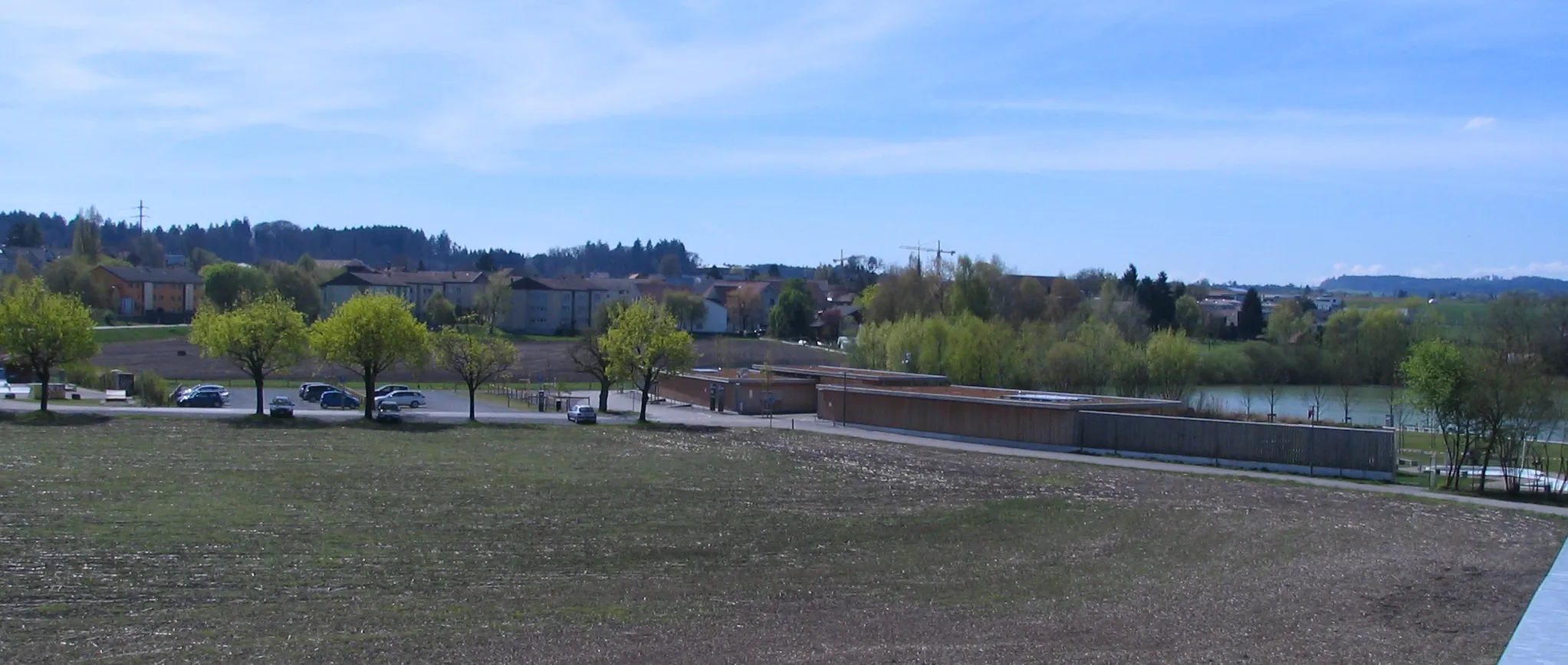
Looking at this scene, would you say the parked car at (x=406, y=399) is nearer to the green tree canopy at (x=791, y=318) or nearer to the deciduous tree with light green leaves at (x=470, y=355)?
the deciduous tree with light green leaves at (x=470, y=355)

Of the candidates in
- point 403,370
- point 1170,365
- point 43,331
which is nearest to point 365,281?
point 403,370

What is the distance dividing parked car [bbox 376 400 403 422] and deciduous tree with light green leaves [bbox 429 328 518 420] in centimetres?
318

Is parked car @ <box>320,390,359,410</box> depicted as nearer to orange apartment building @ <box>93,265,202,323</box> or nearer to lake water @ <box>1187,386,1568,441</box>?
lake water @ <box>1187,386,1568,441</box>

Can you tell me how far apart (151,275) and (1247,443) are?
116302mm

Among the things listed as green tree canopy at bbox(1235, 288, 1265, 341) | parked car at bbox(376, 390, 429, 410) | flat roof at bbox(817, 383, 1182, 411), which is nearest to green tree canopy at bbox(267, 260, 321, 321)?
parked car at bbox(376, 390, 429, 410)

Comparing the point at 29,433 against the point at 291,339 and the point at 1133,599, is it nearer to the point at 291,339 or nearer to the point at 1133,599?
the point at 291,339

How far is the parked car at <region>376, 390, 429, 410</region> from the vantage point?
57.6m

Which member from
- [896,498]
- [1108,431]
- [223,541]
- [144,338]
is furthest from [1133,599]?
[144,338]

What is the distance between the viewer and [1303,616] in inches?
722

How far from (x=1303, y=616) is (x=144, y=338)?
9570 centimetres

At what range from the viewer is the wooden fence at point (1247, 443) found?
37.4m

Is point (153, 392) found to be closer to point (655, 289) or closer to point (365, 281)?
point (365, 281)

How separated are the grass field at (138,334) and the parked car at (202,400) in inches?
1523

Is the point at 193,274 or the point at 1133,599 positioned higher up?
the point at 193,274
